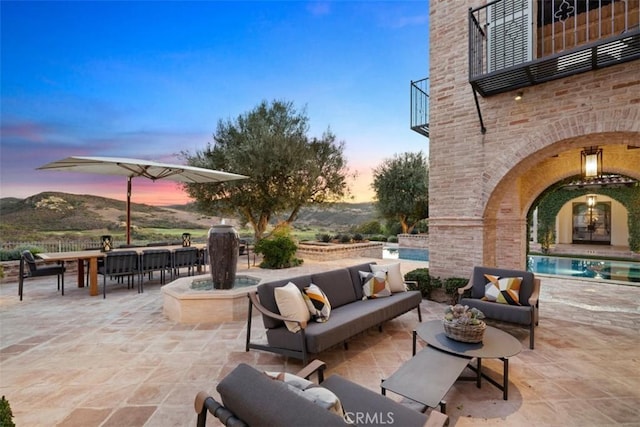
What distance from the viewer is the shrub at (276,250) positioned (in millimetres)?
8766

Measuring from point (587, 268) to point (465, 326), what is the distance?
1105 cm

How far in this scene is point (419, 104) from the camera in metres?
6.88

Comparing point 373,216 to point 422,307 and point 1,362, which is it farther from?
point 1,362

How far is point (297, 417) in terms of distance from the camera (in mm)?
1075

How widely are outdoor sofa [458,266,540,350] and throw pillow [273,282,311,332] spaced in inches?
99.0

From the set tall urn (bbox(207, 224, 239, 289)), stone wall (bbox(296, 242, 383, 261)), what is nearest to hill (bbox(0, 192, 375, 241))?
stone wall (bbox(296, 242, 383, 261))

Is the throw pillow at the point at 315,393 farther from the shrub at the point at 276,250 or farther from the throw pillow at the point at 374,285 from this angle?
the shrub at the point at 276,250

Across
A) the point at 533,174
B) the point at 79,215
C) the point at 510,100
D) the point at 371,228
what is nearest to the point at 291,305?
the point at 510,100

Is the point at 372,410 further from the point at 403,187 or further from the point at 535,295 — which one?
the point at 403,187

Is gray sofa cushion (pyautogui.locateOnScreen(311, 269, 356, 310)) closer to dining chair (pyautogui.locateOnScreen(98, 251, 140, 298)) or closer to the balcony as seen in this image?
the balcony

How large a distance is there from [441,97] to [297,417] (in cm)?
608

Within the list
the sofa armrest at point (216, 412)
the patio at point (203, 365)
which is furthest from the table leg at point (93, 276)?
the sofa armrest at point (216, 412)

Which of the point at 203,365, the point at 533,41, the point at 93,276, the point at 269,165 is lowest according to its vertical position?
the point at 203,365

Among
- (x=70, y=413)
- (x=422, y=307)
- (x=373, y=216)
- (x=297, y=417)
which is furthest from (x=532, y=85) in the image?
(x=373, y=216)
